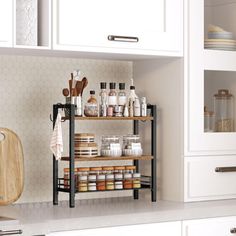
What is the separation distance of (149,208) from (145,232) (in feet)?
0.59

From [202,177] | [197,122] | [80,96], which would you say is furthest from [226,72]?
[80,96]

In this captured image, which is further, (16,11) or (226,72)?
(226,72)

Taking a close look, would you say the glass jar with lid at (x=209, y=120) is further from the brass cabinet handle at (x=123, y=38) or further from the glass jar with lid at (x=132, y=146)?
the brass cabinet handle at (x=123, y=38)

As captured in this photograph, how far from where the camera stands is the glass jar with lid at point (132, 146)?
11.7 ft

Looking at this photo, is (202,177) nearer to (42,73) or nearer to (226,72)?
(226,72)

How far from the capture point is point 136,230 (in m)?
3.22

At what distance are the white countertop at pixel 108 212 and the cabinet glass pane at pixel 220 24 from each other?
0.79 meters

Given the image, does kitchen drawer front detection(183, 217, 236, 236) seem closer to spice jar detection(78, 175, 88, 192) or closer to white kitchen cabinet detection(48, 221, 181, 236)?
white kitchen cabinet detection(48, 221, 181, 236)

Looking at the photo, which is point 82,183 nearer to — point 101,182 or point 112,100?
point 101,182

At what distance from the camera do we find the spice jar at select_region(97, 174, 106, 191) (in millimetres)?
3486

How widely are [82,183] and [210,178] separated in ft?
2.19

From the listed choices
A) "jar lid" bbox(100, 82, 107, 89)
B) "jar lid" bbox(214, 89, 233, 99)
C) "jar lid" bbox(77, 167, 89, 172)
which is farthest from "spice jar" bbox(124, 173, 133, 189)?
"jar lid" bbox(214, 89, 233, 99)

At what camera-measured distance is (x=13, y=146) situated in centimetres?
331

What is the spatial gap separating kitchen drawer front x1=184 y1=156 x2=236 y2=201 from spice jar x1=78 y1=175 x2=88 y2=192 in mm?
500
